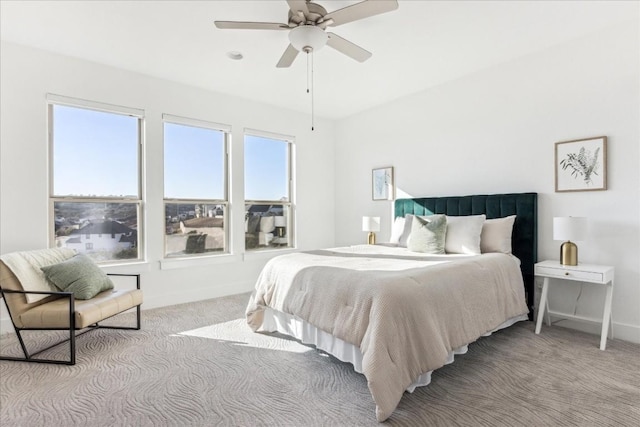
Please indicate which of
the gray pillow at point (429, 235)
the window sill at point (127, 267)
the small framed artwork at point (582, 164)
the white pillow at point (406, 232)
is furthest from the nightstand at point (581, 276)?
the window sill at point (127, 267)

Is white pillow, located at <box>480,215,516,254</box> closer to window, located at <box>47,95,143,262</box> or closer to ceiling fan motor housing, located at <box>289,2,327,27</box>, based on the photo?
ceiling fan motor housing, located at <box>289,2,327,27</box>

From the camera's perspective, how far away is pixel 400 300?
2047 millimetres

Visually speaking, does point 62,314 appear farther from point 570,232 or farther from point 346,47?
point 570,232

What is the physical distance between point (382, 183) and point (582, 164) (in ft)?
8.29

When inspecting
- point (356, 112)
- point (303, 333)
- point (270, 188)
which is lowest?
point (303, 333)

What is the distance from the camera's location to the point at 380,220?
5.23m

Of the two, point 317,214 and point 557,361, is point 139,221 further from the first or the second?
point 557,361

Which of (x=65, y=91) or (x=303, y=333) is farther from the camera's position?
(x=65, y=91)

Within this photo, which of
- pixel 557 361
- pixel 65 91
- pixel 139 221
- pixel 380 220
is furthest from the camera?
pixel 380 220

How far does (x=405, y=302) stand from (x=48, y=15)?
370 centimetres

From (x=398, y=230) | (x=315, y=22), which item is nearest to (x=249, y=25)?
(x=315, y=22)

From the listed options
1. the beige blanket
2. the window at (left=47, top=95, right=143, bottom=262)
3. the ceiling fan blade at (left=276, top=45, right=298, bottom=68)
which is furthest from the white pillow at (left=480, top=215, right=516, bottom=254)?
the window at (left=47, top=95, right=143, bottom=262)

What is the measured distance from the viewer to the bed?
6.50 ft

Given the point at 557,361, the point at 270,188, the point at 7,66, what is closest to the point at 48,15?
the point at 7,66
